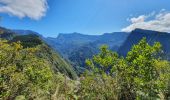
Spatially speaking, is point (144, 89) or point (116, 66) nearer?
point (144, 89)

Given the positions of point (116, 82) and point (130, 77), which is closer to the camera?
point (116, 82)

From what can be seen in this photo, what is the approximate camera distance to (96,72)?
12516mm

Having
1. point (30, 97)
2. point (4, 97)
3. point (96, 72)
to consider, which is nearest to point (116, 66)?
point (96, 72)

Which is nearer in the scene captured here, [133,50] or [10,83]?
[10,83]

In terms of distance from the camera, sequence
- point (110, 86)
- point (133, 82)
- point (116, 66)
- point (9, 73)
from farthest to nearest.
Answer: point (9, 73)
point (116, 66)
point (133, 82)
point (110, 86)

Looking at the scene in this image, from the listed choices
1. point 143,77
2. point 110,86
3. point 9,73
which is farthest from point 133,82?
point 9,73

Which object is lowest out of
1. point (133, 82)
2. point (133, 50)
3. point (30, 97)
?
point (30, 97)

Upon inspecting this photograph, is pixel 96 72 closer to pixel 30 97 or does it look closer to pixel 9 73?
pixel 30 97

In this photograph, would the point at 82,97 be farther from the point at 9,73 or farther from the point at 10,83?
the point at 9,73

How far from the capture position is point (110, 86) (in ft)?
32.3

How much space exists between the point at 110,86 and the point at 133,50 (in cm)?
372

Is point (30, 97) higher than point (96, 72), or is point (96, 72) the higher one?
point (96, 72)

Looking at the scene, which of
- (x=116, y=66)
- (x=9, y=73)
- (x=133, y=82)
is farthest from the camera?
(x=9, y=73)

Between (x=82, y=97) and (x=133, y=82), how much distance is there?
2.09m
